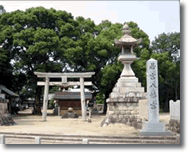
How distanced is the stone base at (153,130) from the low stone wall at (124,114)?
2671mm

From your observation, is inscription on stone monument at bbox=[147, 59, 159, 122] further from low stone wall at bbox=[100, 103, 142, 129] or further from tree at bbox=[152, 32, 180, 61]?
tree at bbox=[152, 32, 180, 61]

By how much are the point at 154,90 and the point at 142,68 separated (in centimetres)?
1299

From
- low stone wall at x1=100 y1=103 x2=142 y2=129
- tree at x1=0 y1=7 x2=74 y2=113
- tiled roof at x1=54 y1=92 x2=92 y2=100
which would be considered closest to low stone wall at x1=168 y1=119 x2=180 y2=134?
low stone wall at x1=100 y1=103 x2=142 y2=129

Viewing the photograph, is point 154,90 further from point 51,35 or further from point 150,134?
point 51,35

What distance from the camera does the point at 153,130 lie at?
7.96 m

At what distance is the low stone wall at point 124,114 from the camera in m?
10.9

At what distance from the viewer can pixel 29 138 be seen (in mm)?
7359

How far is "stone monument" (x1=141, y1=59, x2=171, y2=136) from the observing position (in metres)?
7.93

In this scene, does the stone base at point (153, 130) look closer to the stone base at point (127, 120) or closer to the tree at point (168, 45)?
the stone base at point (127, 120)

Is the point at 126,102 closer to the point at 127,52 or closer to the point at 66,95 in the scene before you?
the point at 127,52

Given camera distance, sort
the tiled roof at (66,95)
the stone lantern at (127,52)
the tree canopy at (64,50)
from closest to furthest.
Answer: the stone lantern at (127,52) < the tree canopy at (64,50) < the tiled roof at (66,95)

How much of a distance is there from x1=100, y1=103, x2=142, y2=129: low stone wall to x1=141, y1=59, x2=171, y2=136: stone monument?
2593 mm

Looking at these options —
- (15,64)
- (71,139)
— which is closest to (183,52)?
(71,139)

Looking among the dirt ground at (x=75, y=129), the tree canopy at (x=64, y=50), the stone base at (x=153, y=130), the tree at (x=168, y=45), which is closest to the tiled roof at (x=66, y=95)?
the tree canopy at (x=64, y=50)
